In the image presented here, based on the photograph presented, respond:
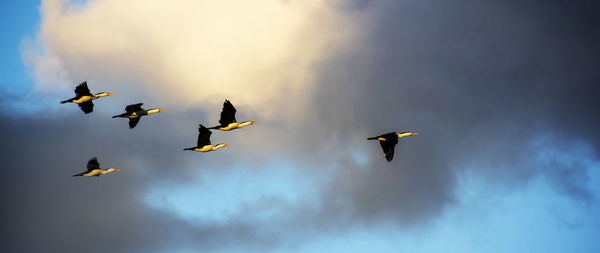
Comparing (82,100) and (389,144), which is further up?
(82,100)

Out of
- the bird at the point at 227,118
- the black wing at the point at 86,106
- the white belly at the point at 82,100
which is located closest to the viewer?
the bird at the point at 227,118

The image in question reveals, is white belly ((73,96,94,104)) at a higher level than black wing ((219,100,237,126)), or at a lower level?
higher

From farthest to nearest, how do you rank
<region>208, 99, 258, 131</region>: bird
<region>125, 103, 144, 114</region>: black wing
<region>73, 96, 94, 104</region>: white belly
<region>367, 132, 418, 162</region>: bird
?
<region>125, 103, 144, 114</region>: black wing → <region>73, 96, 94, 104</region>: white belly → <region>208, 99, 258, 131</region>: bird → <region>367, 132, 418, 162</region>: bird

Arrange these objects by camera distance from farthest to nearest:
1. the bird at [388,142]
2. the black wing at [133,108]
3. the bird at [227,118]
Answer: the black wing at [133,108]
the bird at [227,118]
the bird at [388,142]

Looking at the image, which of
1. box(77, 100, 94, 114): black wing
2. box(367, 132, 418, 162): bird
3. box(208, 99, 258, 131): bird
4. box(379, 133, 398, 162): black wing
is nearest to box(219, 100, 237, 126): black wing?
box(208, 99, 258, 131): bird

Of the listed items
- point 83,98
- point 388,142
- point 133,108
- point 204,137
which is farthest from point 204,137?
point 388,142

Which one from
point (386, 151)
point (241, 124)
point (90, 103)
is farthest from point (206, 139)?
point (386, 151)

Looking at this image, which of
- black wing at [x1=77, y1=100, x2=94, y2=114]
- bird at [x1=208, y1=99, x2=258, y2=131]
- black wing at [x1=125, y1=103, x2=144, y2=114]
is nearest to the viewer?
bird at [x1=208, y1=99, x2=258, y2=131]

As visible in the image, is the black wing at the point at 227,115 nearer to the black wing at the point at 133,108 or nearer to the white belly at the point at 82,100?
the black wing at the point at 133,108

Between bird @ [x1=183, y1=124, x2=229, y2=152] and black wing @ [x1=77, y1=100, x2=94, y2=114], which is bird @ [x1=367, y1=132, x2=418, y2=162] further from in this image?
black wing @ [x1=77, y1=100, x2=94, y2=114]

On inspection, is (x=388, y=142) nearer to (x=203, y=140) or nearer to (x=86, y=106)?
(x=203, y=140)

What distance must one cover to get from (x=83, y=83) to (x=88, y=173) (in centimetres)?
1028

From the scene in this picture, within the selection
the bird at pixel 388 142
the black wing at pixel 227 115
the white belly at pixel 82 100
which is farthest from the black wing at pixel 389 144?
the white belly at pixel 82 100

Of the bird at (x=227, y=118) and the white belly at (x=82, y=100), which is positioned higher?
the white belly at (x=82, y=100)
